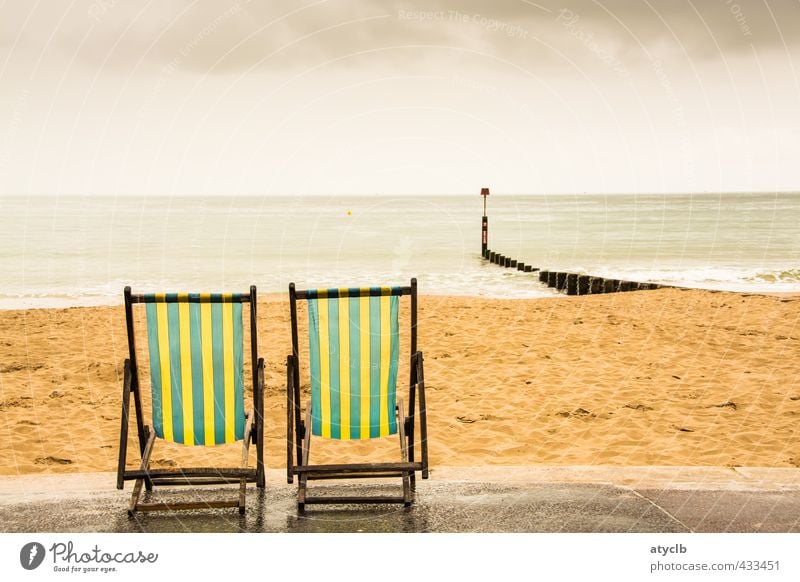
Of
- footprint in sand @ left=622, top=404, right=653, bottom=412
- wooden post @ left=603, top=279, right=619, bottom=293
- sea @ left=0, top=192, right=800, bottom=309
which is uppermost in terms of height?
footprint in sand @ left=622, top=404, right=653, bottom=412

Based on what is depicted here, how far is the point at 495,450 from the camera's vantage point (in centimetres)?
488

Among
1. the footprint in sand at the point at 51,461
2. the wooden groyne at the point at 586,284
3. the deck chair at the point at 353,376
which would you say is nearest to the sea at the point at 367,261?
the wooden groyne at the point at 586,284

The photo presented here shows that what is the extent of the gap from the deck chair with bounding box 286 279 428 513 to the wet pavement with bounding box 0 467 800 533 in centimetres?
21

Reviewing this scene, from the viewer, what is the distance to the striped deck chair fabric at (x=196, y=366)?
328cm

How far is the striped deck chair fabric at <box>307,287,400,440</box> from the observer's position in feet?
→ 11.2

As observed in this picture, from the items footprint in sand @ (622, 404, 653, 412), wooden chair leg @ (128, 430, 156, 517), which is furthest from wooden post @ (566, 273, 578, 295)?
wooden chair leg @ (128, 430, 156, 517)

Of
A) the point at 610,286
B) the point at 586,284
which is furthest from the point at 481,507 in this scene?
the point at 586,284

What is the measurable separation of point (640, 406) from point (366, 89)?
889 centimetres

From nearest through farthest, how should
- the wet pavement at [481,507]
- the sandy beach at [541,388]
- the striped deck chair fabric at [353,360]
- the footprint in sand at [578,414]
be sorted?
the wet pavement at [481,507] < the striped deck chair fabric at [353,360] < the sandy beach at [541,388] < the footprint in sand at [578,414]

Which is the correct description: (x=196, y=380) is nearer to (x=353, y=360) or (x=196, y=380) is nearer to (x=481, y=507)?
(x=353, y=360)

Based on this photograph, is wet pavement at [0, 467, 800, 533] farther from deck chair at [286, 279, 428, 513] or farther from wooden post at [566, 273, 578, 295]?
wooden post at [566, 273, 578, 295]

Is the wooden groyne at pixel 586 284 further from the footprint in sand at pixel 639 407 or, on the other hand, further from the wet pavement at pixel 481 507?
the wet pavement at pixel 481 507

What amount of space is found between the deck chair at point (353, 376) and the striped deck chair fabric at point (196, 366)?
0.31m
